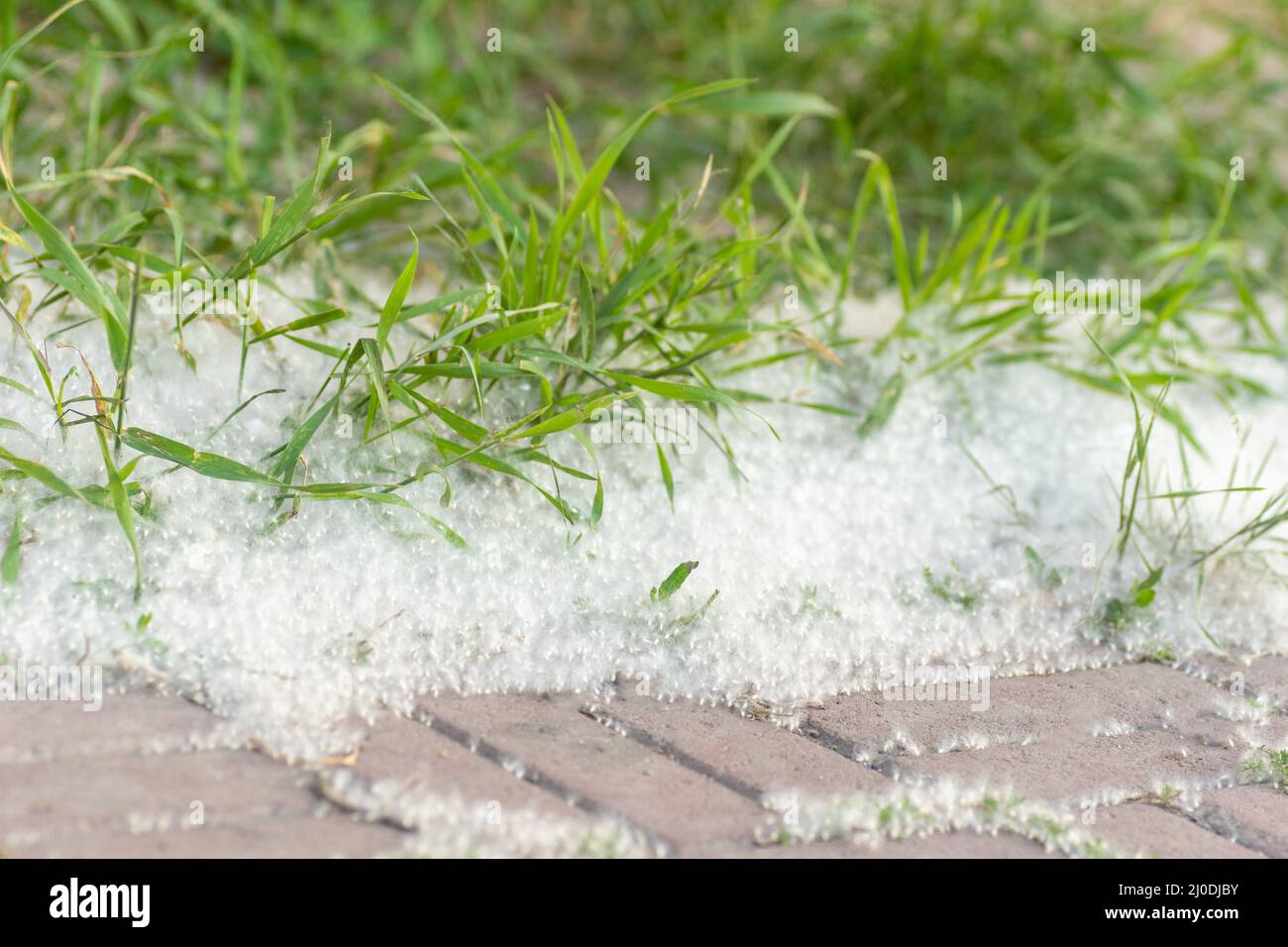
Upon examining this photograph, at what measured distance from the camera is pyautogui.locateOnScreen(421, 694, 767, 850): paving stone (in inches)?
53.6

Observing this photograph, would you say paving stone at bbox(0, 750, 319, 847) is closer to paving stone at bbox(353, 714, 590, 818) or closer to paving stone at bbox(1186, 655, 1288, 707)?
paving stone at bbox(353, 714, 590, 818)

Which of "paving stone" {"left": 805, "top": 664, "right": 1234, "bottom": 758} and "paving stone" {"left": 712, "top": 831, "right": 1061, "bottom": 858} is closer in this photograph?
"paving stone" {"left": 712, "top": 831, "right": 1061, "bottom": 858}

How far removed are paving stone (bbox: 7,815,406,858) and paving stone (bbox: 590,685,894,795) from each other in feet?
1.28

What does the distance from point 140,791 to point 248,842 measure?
5.3 inches

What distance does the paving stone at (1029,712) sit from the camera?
1655 mm

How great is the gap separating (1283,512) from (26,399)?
190cm

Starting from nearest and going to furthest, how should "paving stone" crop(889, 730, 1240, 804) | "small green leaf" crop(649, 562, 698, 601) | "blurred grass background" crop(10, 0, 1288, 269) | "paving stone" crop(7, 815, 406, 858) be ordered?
"paving stone" crop(7, 815, 406, 858) < "paving stone" crop(889, 730, 1240, 804) < "small green leaf" crop(649, 562, 698, 601) < "blurred grass background" crop(10, 0, 1288, 269)

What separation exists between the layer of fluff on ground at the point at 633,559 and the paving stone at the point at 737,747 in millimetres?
63

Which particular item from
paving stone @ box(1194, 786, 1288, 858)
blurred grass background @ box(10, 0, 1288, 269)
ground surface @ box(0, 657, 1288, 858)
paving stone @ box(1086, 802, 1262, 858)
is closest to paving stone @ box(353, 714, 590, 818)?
ground surface @ box(0, 657, 1288, 858)

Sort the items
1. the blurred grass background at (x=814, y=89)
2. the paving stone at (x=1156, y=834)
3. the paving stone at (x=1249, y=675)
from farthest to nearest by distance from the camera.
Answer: the blurred grass background at (x=814, y=89), the paving stone at (x=1249, y=675), the paving stone at (x=1156, y=834)

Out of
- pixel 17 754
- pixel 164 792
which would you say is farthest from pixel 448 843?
pixel 17 754

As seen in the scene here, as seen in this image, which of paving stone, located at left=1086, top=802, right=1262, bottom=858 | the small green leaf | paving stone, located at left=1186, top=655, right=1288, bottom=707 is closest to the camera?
paving stone, located at left=1086, top=802, right=1262, bottom=858

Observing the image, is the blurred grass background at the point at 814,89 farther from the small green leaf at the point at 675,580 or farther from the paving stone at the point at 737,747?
the paving stone at the point at 737,747

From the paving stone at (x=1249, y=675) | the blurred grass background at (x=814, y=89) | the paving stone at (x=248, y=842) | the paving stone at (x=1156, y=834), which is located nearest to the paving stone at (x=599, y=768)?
the paving stone at (x=248, y=842)
